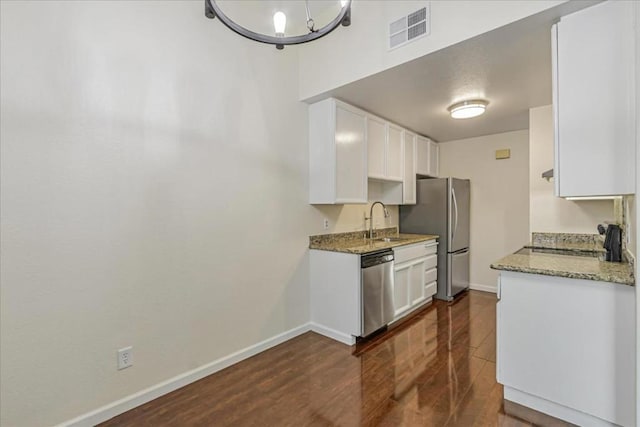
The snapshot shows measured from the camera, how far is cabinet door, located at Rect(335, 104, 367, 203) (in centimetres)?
316

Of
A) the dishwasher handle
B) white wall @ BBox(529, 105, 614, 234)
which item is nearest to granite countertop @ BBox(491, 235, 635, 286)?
white wall @ BBox(529, 105, 614, 234)

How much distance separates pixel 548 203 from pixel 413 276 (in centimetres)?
160

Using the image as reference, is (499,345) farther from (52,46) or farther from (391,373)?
(52,46)

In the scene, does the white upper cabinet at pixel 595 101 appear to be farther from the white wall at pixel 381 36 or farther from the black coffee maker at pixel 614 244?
the black coffee maker at pixel 614 244

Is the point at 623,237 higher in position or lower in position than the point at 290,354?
higher

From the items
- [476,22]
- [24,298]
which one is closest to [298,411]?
[24,298]

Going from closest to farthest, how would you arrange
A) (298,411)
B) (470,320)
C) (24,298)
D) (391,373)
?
(24,298) → (298,411) → (391,373) → (470,320)

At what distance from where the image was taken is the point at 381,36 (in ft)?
8.25

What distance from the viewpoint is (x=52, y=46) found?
1.75 m

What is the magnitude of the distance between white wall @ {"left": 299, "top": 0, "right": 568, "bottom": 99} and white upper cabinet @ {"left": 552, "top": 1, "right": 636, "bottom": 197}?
0.26m

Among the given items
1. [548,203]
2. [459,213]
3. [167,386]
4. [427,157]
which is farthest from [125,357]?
[427,157]

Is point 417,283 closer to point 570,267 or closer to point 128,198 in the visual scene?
point 570,267

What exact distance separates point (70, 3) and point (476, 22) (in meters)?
2.51

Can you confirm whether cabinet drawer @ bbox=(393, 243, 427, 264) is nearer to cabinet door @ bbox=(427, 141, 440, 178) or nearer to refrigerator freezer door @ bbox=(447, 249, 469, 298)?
refrigerator freezer door @ bbox=(447, 249, 469, 298)
